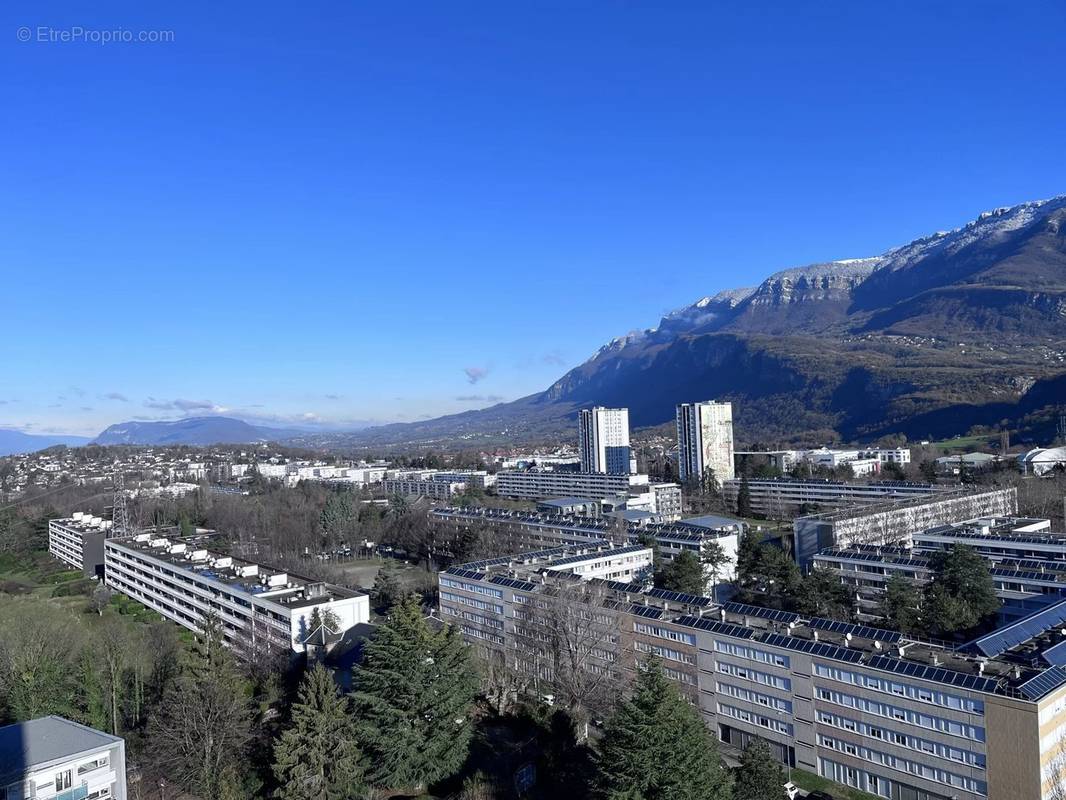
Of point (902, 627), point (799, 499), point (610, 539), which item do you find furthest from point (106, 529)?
point (799, 499)

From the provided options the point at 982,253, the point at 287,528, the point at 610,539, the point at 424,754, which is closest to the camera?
the point at 424,754

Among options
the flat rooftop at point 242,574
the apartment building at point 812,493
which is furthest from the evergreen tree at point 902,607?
the apartment building at point 812,493

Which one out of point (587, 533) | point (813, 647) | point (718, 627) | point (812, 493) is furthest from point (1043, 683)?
point (812, 493)

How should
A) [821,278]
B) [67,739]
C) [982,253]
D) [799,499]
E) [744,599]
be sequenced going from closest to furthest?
[67,739] < [744,599] < [799,499] < [982,253] < [821,278]

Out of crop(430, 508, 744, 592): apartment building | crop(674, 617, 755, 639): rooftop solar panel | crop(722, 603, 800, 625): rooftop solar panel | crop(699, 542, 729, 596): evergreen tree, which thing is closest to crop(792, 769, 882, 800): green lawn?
crop(674, 617, 755, 639): rooftop solar panel

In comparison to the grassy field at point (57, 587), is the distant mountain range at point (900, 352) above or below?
above

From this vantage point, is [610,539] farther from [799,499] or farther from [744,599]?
[799,499]

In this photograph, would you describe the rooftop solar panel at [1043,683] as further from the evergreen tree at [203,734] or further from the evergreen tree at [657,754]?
the evergreen tree at [203,734]
